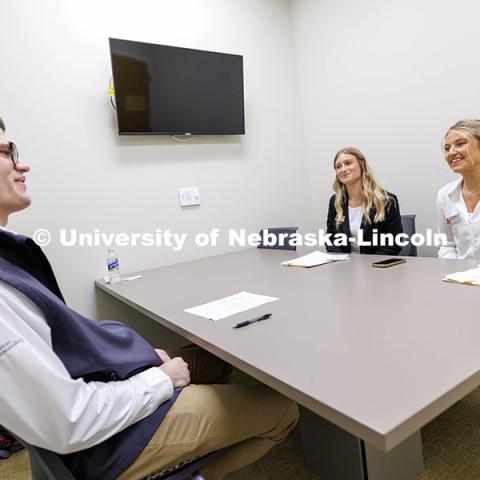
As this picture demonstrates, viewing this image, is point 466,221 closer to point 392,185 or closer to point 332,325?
point 392,185

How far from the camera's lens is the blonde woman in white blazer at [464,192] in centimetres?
188

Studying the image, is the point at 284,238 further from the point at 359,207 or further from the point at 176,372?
the point at 176,372

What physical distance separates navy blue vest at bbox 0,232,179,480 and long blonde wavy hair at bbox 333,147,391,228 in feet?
6.13

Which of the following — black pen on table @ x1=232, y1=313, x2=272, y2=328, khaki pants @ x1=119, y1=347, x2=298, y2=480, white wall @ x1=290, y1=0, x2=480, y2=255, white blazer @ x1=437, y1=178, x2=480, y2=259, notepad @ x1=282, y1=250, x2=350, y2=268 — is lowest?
khaki pants @ x1=119, y1=347, x2=298, y2=480

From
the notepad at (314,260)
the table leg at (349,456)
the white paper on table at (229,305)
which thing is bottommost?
the table leg at (349,456)

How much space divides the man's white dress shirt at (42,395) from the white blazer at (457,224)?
1805mm

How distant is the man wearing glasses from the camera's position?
2.35 ft

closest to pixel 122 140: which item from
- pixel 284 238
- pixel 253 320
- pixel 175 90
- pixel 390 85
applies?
pixel 175 90

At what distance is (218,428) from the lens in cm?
97

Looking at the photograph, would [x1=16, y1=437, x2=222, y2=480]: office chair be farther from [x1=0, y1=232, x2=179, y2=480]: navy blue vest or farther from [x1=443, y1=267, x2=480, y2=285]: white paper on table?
[x1=443, y1=267, x2=480, y2=285]: white paper on table

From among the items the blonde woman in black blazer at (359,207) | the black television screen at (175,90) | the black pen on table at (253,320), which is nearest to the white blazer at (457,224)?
the blonde woman in black blazer at (359,207)

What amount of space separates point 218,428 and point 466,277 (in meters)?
0.97

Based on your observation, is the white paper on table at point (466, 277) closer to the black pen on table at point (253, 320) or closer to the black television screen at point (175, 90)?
the black pen on table at point (253, 320)

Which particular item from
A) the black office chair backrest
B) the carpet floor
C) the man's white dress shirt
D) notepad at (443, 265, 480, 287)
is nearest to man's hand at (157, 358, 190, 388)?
the man's white dress shirt
